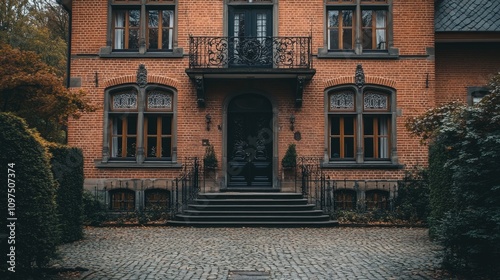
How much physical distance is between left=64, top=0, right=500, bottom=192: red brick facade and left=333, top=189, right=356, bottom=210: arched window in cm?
50

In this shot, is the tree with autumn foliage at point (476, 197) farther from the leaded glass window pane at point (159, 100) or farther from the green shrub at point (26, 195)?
the leaded glass window pane at point (159, 100)

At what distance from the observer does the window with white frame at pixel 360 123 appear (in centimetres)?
1623

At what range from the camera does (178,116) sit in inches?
634

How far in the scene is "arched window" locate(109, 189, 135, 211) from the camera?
15887 mm

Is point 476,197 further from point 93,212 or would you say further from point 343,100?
point 93,212

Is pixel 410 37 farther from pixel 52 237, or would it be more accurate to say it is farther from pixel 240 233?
pixel 52 237

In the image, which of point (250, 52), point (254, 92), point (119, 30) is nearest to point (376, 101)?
point (254, 92)

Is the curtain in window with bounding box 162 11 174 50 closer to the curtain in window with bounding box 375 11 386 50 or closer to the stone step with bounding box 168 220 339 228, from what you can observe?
the stone step with bounding box 168 220 339 228

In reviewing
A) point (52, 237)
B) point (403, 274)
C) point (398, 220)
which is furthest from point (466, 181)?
point (398, 220)

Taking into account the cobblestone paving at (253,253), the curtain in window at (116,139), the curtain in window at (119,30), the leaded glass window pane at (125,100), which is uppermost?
the curtain in window at (119,30)

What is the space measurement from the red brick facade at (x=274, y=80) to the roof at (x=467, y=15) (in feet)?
2.49

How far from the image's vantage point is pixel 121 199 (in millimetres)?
15945

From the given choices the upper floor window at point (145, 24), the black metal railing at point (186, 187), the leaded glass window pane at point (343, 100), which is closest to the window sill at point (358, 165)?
the leaded glass window pane at point (343, 100)

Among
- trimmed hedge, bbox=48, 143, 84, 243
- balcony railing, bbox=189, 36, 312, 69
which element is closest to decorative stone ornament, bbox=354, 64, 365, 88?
balcony railing, bbox=189, 36, 312, 69
